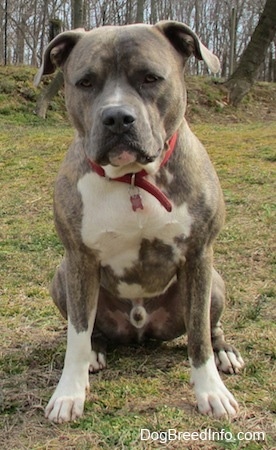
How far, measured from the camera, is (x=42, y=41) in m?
24.1

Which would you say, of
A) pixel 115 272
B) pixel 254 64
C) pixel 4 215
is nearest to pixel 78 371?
pixel 115 272

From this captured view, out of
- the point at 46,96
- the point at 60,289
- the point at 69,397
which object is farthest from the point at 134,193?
the point at 46,96

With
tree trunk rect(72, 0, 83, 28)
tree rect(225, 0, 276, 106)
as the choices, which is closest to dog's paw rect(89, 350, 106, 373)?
tree trunk rect(72, 0, 83, 28)

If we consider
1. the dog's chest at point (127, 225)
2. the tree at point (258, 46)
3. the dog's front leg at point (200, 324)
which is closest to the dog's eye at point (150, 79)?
the dog's chest at point (127, 225)

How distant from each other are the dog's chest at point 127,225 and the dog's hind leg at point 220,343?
1.45ft

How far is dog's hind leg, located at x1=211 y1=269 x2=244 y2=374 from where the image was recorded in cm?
284

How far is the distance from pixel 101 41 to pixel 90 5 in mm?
23266

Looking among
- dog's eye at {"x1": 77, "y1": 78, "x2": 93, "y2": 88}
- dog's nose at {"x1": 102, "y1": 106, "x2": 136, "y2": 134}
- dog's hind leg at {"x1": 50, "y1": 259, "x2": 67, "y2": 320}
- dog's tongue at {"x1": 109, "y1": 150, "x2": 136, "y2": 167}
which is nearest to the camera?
dog's nose at {"x1": 102, "y1": 106, "x2": 136, "y2": 134}

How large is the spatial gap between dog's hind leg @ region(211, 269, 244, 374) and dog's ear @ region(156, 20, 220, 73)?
1.03 m

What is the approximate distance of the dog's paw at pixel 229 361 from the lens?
2.83 m

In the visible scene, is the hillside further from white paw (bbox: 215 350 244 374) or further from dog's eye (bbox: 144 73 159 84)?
dog's eye (bbox: 144 73 159 84)

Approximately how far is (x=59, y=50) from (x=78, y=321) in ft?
3.78

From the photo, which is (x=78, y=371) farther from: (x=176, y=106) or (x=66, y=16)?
(x=66, y=16)

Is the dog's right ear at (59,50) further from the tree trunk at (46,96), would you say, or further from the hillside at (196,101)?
the tree trunk at (46,96)
